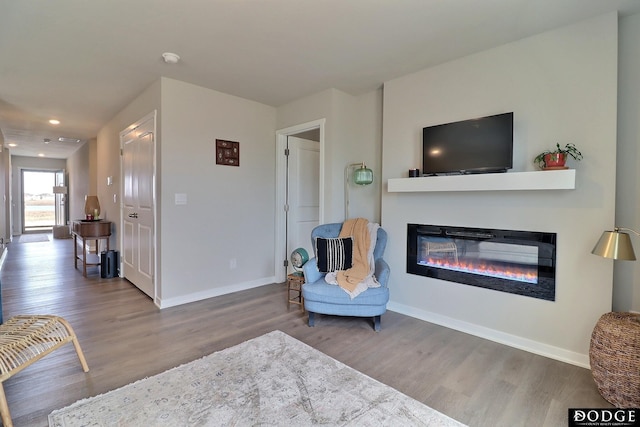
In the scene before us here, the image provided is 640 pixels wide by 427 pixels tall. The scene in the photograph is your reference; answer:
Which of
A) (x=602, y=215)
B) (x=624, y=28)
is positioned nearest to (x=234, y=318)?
(x=602, y=215)

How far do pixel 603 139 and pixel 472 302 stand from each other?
5.10ft

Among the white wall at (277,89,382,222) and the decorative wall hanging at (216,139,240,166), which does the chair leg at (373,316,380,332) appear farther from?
the decorative wall hanging at (216,139,240,166)

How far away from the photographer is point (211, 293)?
3643mm

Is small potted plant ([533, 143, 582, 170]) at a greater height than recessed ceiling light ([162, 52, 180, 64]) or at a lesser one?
lesser

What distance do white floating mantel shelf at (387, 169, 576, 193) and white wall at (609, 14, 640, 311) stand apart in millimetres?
390

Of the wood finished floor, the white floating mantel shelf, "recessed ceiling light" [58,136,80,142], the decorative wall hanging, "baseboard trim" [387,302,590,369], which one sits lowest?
the wood finished floor

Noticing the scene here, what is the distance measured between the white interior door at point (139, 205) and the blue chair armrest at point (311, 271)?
1.82 metres

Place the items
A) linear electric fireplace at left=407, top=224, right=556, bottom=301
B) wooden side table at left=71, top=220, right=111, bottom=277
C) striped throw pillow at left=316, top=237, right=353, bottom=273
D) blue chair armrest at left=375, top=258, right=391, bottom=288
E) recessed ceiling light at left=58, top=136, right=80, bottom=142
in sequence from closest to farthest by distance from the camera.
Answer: linear electric fireplace at left=407, top=224, right=556, bottom=301
blue chair armrest at left=375, top=258, right=391, bottom=288
striped throw pillow at left=316, top=237, right=353, bottom=273
wooden side table at left=71, top=220, right=111, bottom=277
recessed ceiling light at left=58, top=136, right=80, bottom=142

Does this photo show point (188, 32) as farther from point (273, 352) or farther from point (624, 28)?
point (624, 28)

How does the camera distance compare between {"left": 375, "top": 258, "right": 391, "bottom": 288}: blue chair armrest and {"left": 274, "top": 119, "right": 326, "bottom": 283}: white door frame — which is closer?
{"left": 375, "top": 258, "right": 391, "bottom": 288}: blue chair armrest

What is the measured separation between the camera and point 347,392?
184 centimetres

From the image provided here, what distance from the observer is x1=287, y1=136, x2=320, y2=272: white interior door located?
431 cm

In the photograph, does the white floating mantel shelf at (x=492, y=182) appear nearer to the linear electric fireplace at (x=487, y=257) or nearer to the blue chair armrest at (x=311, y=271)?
the linear electric fireplace at (x=487, y=257)

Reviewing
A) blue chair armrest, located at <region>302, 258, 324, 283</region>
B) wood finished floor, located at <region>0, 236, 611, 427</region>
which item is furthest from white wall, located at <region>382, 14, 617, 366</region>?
blue chair armrest, located at <region>302, 258, 324, 283</region>
